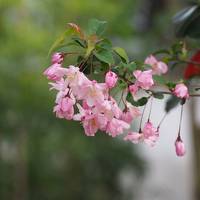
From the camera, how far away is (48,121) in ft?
8.12

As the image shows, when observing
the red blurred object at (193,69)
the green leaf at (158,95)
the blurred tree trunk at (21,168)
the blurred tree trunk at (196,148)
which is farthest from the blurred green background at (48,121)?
the green leaf at (158,95)

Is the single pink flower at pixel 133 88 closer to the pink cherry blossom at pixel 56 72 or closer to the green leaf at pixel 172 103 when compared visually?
the pink cherry blossom at pixel 56 72

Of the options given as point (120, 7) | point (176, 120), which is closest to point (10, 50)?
point (120, 7)

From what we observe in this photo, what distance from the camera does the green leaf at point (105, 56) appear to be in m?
0.68

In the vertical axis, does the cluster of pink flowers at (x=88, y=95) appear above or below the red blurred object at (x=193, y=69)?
below

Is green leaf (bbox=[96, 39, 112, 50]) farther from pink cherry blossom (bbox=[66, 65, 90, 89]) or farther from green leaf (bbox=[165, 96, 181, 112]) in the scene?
green leaf (bbox=[165, 96, 181, 112])

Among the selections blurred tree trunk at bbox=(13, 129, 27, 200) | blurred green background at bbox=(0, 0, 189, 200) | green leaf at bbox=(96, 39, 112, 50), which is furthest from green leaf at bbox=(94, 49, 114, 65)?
blurred tree trunk at bbox=(13, 129, 27, 200)

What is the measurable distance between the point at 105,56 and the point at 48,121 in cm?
182

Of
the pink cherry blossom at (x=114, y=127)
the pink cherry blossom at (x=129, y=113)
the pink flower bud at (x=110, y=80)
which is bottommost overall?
the pink cherry blossom at (x=114, y=127)

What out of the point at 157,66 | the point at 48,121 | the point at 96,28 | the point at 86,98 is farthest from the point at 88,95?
the point at 48,121

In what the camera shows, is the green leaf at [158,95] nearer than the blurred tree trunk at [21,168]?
Yes

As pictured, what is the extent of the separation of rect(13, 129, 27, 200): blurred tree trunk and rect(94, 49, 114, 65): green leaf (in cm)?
181

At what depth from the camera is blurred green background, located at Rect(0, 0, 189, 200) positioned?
225cm

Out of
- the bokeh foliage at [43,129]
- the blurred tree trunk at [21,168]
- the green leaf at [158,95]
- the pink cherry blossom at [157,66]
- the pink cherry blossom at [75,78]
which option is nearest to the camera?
the pink cherry blossom at [75,78]
